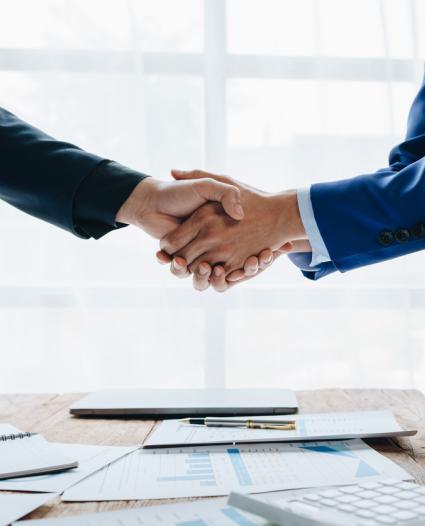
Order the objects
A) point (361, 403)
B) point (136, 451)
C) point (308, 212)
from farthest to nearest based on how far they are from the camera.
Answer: point (308, 212) < point (361, 403) < point (136, 451)

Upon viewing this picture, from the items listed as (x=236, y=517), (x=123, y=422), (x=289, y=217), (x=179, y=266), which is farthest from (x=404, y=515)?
(x=179, y=266)

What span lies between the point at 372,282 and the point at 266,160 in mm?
614

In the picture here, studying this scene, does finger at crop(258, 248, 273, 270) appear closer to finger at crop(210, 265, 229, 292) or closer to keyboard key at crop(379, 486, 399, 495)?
finger at crop(210, 265, 229, 292)

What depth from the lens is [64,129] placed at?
2361mm

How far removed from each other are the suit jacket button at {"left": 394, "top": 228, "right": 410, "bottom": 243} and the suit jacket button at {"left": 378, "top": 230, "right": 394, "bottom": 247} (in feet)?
0.03

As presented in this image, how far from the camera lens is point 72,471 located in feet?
2.39

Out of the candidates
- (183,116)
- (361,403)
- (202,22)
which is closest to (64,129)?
(183,116)

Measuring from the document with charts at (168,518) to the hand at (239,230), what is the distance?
962 mm

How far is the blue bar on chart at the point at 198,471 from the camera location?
695 mm

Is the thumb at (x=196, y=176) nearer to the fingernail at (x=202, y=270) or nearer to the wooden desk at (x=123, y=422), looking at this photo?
the fingernail at (x=202, y=270)

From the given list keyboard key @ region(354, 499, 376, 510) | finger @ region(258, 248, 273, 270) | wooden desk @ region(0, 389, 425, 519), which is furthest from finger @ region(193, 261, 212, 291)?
keyboard key @ region(354, 499, 376, 510)

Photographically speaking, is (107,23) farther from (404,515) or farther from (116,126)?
(404,515)

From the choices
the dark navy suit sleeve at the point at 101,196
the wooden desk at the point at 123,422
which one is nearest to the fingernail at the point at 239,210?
the dark navy suit sleeve at the point at 101,196

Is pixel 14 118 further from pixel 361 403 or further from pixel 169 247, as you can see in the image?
pixel 361 403
